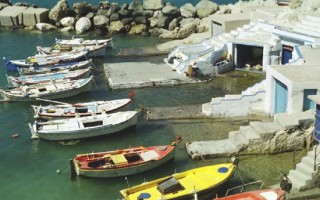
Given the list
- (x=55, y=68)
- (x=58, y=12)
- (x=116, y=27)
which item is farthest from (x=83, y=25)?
(x=55, y=68)

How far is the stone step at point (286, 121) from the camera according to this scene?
84.4 ft

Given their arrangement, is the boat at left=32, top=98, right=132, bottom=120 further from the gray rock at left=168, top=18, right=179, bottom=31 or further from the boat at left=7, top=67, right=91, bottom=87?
the gray rock at left=168, top=18, right=179, bottom=31

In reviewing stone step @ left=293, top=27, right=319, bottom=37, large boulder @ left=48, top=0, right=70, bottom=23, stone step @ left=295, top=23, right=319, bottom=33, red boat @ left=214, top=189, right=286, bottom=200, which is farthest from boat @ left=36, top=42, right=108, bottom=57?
red boat @ left=214, top=189, right=286, bottom=200

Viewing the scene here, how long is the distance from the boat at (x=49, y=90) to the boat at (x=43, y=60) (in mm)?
6355

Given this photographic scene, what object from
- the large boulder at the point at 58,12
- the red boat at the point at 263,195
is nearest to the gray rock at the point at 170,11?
the large boulder at the point at 58,12

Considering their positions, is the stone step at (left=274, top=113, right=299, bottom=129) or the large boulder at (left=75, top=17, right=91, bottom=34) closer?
the stone step at (left=274, top=113, right=299, bottom=129)

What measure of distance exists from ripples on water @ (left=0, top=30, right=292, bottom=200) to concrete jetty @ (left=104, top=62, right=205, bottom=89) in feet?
2.64

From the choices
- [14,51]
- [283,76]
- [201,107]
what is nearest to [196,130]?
[201,107]

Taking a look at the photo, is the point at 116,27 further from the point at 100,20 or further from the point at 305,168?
the point at 305,168

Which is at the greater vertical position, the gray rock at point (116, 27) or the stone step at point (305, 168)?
the gray rock at point (116, 27)

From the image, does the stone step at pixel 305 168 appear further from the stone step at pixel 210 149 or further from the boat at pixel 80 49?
the boat at pixel 80 49

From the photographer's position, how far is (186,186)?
2183 centimetres

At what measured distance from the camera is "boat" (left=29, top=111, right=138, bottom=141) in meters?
29.0

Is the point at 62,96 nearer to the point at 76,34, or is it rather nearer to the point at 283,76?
the point at 283,76
